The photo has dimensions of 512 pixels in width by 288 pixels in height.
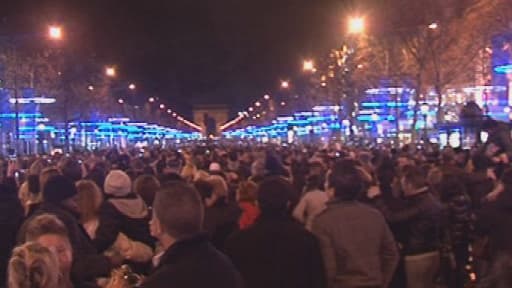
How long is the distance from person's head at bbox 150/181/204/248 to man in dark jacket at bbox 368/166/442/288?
19.0ft

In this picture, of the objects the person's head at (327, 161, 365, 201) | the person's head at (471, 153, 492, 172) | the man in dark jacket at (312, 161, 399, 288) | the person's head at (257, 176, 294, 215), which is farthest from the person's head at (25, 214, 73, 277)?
the person's head at (471, 153, 492, 172)

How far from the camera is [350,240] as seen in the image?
9016 millimetres

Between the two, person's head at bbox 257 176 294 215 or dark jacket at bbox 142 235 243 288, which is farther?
person's head at bbox 257 176 294 215

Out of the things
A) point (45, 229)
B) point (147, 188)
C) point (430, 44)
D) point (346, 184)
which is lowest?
point (45, 229)

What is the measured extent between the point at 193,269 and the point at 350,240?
3.34 meters

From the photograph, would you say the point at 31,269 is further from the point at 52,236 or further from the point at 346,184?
the point at 346,184

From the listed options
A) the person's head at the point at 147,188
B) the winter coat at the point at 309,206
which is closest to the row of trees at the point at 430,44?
the winter coat at the point at 309,206

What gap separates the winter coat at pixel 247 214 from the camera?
1189 centimetres

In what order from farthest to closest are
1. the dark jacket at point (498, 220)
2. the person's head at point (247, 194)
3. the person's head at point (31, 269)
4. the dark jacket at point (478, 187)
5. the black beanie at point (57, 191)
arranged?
the dark jacket at point (478, 187), the person's head at point (247, 194), the dark jacket at point (498, 220), the black beanie at point (57, 191), the person's head at point (31, 269)

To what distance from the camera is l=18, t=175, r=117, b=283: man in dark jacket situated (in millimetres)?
8133

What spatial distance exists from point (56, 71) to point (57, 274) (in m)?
48.8

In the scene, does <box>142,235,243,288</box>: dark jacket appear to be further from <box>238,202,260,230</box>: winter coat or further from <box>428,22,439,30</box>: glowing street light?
<box>428,22,439,30</box>: glowing street light

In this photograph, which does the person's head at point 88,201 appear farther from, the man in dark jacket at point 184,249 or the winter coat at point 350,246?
the man in dark jacket at point 184,249

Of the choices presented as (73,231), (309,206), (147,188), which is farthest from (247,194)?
(73,231)
